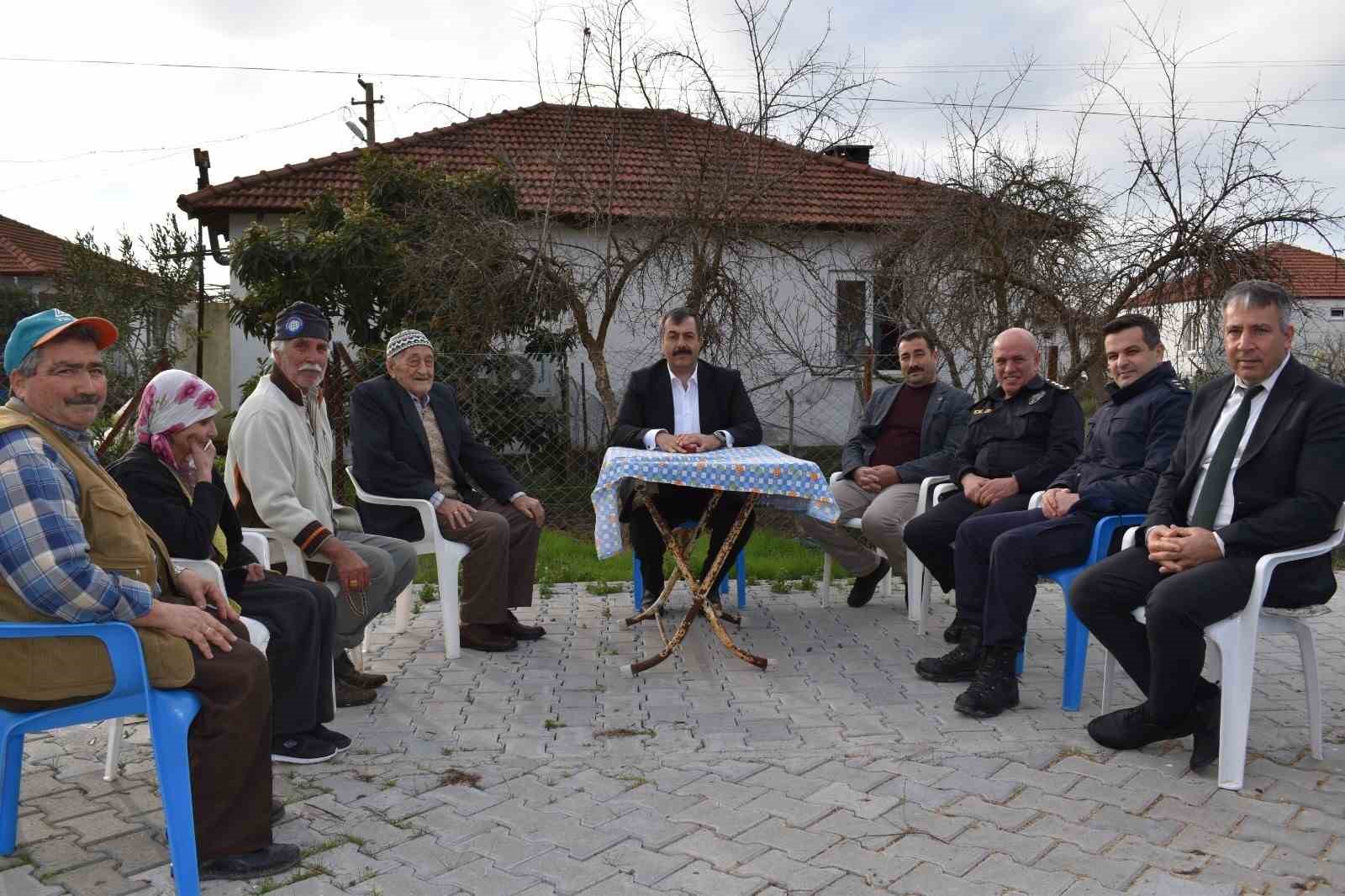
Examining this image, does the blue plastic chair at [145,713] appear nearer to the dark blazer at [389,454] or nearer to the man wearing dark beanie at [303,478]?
the man wearing dark beanie at [303,478]

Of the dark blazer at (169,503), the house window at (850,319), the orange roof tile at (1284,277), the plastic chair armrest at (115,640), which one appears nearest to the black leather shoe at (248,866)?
the plastic chair armrest at (115,640)

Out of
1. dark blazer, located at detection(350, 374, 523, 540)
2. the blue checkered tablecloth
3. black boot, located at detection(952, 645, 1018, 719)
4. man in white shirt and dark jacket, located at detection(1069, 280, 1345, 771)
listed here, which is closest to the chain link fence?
dark blazer, located at detection(350, 374, 523, 540)

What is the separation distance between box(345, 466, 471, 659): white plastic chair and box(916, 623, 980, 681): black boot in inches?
87.4

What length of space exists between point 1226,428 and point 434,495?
3457mm

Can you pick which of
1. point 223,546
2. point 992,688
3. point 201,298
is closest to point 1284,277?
point 992,688

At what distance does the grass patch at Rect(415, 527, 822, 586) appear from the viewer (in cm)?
696

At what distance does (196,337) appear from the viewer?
47.9 ft

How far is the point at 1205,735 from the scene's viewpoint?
3.61m

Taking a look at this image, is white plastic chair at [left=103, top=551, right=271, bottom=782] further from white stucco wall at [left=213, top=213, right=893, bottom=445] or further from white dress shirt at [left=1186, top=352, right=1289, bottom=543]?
white stucco wall at [left=213, top=213, right=893, bottom=445]

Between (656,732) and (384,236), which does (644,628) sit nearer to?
(656,732)

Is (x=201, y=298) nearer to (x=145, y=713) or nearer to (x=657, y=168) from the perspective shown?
(x=657, y=168)

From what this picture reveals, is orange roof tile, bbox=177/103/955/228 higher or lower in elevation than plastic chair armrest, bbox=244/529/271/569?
higher

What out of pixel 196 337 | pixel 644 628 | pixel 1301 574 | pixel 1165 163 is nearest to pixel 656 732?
pixel 644 628

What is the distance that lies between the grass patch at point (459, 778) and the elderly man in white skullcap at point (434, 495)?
5.37 feet
